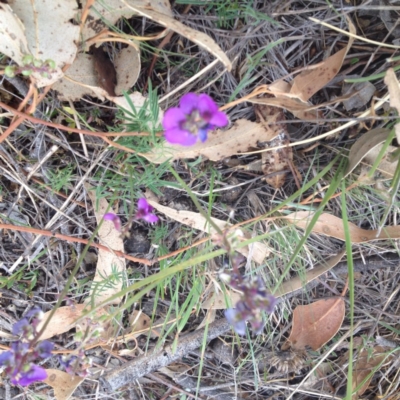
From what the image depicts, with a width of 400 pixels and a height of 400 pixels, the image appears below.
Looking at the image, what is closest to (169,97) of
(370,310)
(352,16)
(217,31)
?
(217,31)

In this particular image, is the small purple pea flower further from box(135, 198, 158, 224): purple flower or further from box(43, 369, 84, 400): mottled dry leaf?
box(43, 369, 84, 400): mottled dry leaf

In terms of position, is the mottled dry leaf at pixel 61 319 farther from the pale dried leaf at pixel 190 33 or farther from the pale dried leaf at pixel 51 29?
the pale dried leaf at pixel 190 33

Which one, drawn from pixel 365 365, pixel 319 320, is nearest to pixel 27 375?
pixel 319 320

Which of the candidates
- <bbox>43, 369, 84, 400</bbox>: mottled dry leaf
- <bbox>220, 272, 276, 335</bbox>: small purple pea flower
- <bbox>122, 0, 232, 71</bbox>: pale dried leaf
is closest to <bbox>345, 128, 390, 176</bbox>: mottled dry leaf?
<bbox>122, 0, 232, 71</bbox>: pale dried leaf

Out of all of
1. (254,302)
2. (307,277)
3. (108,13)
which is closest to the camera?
(254,302)

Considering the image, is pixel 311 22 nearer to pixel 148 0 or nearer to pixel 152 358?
pixel 148 0

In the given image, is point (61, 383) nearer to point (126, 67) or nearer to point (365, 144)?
point (126, 67)
